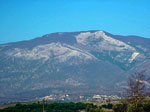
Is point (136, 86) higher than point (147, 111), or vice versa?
point (136, 86)

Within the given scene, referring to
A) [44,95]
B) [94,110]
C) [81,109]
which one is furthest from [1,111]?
[44,95]

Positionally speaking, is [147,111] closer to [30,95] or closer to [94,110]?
[94,110]

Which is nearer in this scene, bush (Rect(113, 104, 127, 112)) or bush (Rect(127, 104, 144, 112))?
bush (Rect(127, 104, 144, 112))

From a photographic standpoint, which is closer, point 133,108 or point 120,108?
point 133,108

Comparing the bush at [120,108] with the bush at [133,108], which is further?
the bush at [120,108]

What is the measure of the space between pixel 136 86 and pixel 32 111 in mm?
26821

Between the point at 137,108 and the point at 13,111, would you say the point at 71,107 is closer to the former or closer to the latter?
the point at 13,111

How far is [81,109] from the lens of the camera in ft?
238

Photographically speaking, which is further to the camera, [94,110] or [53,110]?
[53,110]

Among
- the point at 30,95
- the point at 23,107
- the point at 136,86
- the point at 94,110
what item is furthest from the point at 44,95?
the point at 136,86

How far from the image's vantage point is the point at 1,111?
68.3 m

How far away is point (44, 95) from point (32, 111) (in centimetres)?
12952

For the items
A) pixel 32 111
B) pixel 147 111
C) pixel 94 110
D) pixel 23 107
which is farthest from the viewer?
pixel 23 107

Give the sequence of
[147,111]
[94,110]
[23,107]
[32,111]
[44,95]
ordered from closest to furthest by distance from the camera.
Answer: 1. [147,111]
2. [94,110]
3. [32,111]
4. [23,107]
5. [44,95]
